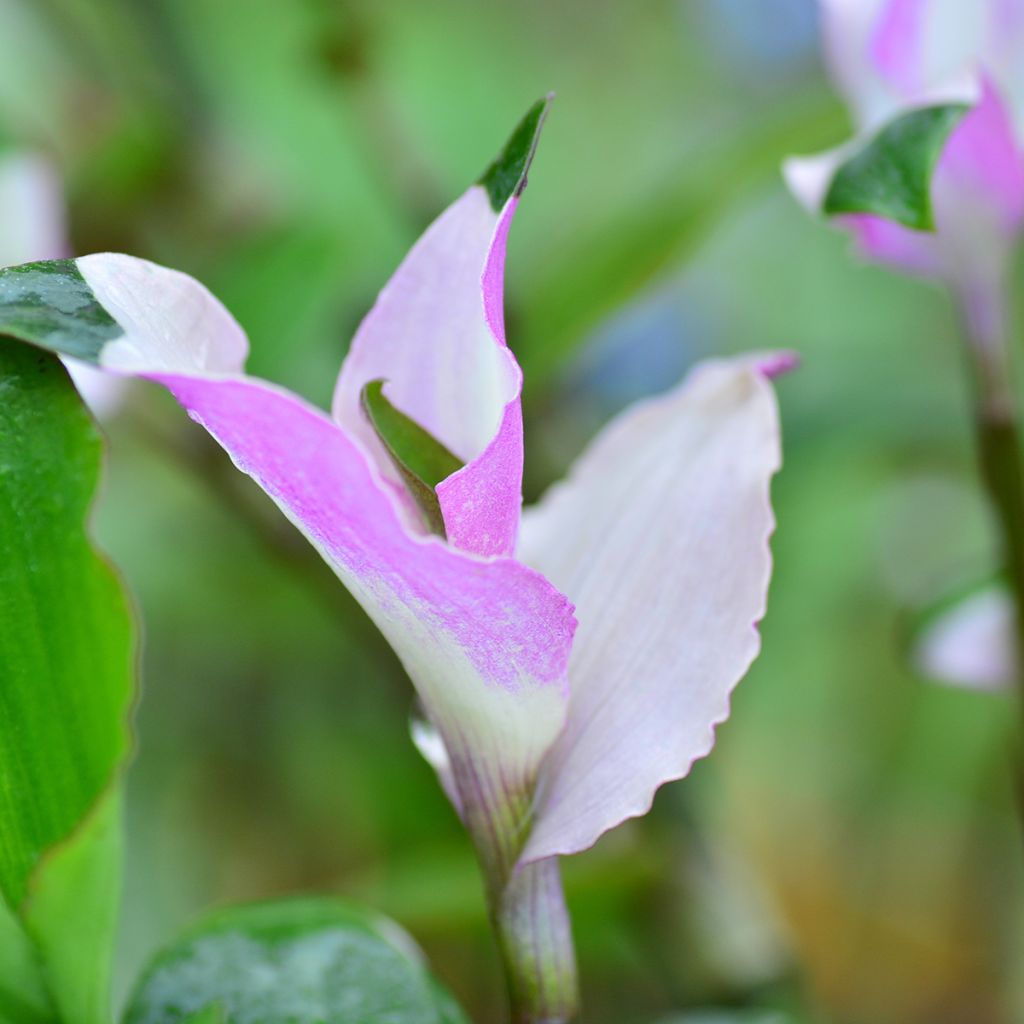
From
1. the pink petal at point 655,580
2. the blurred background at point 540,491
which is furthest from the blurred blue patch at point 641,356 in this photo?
the pink petal at point 655,580

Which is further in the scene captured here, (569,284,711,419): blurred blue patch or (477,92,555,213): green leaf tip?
(569,284,711,419): blurred blue patch

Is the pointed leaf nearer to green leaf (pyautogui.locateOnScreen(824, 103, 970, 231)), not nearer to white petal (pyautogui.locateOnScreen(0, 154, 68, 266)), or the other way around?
green leaf (pyautogui.locateOnScreen(824, 103, 970, 231))

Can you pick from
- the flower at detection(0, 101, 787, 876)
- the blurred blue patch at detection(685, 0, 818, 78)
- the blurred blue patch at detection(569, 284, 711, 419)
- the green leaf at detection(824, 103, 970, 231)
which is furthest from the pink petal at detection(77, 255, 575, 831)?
the blurred blue patch at detection(685, 0, 818, 78)

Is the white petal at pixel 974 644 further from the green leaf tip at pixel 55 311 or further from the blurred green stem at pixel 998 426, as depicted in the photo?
the green leaf tip at pixel 55 311

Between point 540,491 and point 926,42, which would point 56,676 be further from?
point 540,491

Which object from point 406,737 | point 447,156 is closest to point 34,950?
point 406,737

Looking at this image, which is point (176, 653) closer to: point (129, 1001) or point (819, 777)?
point (819, 777)

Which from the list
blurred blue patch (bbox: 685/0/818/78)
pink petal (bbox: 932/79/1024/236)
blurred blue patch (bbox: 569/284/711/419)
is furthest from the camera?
blurred blue patch (bbox: 685/0/818/78)
